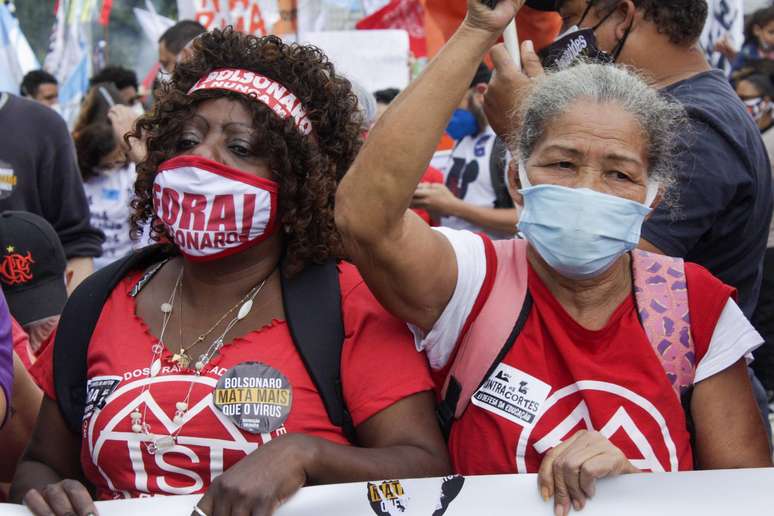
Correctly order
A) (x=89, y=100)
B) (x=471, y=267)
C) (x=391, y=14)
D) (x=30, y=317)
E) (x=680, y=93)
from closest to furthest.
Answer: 1. (x=471, y=267)
2. (x=680, y=93)
3. (x=30, y=317)
4. (x=89, y=100)
5. (x=391, y=14)

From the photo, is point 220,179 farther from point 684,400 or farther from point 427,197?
point 427,197

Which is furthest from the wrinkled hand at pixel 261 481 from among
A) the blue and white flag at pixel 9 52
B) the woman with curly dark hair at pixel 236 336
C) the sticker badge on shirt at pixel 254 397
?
the blue and white flag at pixel 9 52

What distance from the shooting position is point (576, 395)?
7.11ft

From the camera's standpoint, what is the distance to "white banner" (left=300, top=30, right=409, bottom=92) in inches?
321

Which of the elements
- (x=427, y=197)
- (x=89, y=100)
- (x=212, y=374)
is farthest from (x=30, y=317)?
(x=89, y=100)

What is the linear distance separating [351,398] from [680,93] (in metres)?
1.45

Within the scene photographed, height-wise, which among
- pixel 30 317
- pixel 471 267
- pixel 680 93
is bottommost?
pixel 30 317

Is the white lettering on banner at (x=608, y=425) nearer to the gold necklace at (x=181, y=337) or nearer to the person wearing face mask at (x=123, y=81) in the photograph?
the gold necklace at (x=181, y=337)

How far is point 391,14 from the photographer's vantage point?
9734 mm

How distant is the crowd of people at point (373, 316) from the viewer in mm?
2096

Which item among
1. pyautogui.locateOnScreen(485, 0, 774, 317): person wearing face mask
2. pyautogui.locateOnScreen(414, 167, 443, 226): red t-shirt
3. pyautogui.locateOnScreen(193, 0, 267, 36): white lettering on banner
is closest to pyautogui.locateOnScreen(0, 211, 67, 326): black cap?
pyautogui.locateOnScreen(485, 0, 774, 317): person wearing face mask

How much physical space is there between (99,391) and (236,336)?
330mm

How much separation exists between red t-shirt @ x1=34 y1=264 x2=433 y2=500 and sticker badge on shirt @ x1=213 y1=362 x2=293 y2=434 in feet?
0.05

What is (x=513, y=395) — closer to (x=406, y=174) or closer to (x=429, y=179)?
(x=406, y=174)
